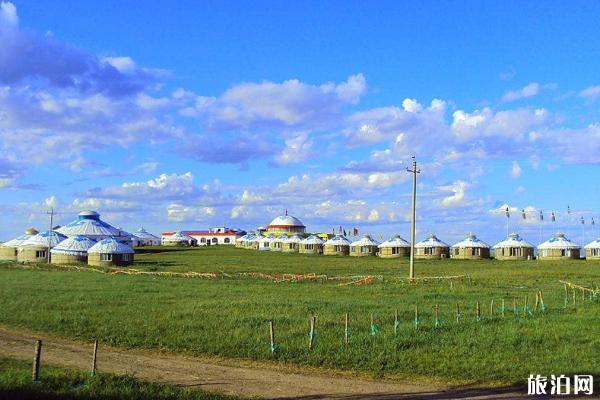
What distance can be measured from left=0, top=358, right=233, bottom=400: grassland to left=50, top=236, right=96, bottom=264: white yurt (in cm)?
7251

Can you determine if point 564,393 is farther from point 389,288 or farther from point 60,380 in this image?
point 389,288

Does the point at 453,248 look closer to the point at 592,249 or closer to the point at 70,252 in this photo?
the point at 592,249

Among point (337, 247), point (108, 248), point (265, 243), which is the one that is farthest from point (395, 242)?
point (108, 248)

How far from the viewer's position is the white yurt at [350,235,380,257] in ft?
401

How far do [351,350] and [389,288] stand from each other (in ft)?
82.1

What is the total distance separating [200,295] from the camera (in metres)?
37.4

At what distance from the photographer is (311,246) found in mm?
133250

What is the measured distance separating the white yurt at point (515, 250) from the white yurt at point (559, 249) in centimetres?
189

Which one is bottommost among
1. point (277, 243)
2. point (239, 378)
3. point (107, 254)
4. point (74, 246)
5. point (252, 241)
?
point (239, 378)

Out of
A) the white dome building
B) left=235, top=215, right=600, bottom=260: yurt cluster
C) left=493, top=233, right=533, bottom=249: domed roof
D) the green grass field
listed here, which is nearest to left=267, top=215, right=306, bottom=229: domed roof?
the white dome building

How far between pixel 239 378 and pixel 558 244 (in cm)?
10053

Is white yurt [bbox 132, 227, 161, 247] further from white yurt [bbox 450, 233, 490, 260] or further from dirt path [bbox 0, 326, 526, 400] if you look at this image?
dirt path [bbox 0, 326, 526, 400]

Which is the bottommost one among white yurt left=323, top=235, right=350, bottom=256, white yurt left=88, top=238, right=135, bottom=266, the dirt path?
the dirt path

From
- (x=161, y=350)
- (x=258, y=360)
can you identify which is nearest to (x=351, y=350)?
(x=258, y=360)
